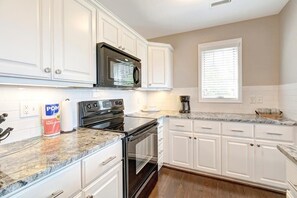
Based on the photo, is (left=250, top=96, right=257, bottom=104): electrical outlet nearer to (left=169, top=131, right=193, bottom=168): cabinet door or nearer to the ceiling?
(left=169, top=131, right=193, bottom=168): cabinet door

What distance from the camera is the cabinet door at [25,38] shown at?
869mm

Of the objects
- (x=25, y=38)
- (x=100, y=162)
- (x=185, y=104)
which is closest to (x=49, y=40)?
(x=25, y=38)

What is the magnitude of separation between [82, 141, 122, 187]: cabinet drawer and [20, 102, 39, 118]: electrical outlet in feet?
2.18

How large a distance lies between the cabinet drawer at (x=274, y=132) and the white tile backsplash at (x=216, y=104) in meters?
0.61

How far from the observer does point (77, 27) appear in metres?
1.35

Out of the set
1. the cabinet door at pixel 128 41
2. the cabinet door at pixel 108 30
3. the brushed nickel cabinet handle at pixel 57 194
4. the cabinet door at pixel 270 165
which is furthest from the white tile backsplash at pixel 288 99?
the brushed nickel cabinet handle at pixel 57 194

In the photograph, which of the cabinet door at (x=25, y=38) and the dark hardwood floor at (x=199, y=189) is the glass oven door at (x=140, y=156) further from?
the cabinet door at (x=25, y=38)

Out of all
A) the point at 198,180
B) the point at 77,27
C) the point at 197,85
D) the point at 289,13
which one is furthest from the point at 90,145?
the point at 289,13

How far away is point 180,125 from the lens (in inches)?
96.7

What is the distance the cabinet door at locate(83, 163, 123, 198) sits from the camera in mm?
1054

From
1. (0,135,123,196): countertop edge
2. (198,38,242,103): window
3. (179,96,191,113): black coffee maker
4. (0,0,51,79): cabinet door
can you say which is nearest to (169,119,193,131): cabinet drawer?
(179,96,191,113): black coffee maker

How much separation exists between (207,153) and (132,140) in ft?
4.40

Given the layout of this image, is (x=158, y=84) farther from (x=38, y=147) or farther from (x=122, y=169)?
(x=38, y=147)

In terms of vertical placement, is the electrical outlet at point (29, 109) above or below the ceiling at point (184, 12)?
below
